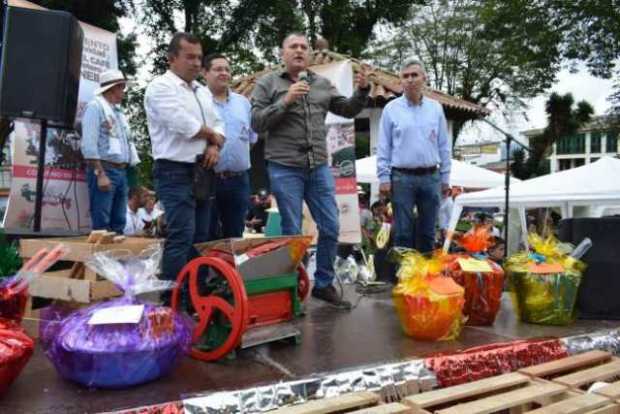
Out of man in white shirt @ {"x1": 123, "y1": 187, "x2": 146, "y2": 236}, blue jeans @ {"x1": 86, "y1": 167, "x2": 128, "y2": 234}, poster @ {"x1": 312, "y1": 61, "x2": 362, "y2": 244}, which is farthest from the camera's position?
man in white shirt @ {"x1": 123, "y1": 187, "x2": 146, "y2": 236}

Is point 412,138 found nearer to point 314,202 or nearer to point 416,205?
point 416,205

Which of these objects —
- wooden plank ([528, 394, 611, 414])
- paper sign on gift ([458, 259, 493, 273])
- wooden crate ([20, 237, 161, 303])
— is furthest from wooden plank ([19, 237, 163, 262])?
Answer: wooden plank ([528, 394, 611, 414])

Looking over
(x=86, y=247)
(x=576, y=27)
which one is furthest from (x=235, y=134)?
(x=576, y=27)

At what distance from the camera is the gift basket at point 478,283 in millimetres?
3008

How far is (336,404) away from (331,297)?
146 cm

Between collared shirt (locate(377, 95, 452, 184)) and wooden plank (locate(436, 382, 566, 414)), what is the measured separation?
6.32 ft

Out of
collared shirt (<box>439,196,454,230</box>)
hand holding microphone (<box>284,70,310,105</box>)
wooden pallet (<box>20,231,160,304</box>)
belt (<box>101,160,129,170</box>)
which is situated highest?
hand holding microphone (<box>284,70,310,105</box>)

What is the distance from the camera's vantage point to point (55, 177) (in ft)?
15.7

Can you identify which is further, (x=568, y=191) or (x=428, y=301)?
(x=568, y=191)

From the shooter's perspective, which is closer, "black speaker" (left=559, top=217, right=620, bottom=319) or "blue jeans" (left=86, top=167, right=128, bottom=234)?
"black speaker" (left=559, top=217, right=620, bottom=319)

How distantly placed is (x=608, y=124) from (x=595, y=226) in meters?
14.7

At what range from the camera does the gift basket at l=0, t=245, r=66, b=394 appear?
1.88 m

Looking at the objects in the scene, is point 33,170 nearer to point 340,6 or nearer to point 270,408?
point 270,408

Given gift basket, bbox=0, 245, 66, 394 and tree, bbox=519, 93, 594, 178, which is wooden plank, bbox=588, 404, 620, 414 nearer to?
gift basket, bbox=0, 245, 66, 394
